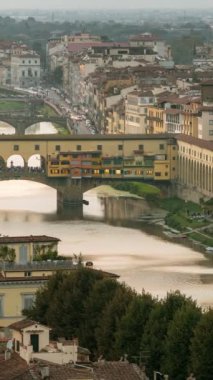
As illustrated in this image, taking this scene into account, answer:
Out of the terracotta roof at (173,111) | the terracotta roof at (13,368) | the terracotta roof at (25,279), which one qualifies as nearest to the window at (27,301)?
the terracotta roof at (25,279)

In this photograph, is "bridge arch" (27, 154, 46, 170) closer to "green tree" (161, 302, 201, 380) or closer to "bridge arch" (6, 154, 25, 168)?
"bridge arch" (6, 154, 25, 168)

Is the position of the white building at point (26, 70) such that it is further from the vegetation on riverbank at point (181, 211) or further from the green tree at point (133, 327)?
the green tree at point (133, 327)

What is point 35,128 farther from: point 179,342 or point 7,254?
point 179,342

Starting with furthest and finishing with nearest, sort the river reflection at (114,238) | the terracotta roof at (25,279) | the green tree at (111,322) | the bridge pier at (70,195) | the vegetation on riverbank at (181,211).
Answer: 1. the bridge pier at (70,195)
2. the vegetation on riverbank at (181,211)
3. the river reflection at (114,238)
4. the terracotta roof at (25,279)
5. the green tree at (111,322)

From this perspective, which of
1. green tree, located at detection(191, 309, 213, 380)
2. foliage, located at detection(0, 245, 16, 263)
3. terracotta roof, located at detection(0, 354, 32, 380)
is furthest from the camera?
foliage, located at detection(0, 245, 16, 263)

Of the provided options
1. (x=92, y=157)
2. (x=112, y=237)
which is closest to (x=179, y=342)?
(x=112, y=237)

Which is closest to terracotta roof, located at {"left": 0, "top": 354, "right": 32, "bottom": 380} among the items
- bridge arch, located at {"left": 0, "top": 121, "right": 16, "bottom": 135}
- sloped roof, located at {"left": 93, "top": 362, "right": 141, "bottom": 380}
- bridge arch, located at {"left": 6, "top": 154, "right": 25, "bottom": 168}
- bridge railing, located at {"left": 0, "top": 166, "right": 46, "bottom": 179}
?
sloped roof, located at {"left": 93, "top": 362, "right": 141, "bottom": 380}

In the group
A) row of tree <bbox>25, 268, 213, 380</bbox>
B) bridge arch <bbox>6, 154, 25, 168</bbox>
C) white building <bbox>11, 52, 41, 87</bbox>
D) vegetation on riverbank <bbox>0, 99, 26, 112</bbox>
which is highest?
row of tree <bbox>25, 268, 213, 380</bbox>
